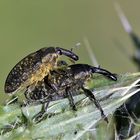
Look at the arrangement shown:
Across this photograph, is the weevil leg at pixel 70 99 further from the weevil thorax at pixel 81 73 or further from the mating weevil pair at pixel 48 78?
the weevil thorax at pixel 81 73

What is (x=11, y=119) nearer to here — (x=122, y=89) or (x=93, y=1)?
(x=122, y=89)

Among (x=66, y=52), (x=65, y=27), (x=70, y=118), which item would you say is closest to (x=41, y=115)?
(x=70, y=118)

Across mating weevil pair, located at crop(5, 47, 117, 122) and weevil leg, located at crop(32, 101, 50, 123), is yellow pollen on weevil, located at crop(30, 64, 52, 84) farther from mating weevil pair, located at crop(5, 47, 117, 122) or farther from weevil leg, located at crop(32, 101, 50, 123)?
weevil leg, located at crop(32, 101, 50, 123)

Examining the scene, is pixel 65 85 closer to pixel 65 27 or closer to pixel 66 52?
pixel 66 52

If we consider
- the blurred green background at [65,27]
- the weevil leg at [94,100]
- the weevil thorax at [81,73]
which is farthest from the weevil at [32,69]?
the blurred green background at [65,27]

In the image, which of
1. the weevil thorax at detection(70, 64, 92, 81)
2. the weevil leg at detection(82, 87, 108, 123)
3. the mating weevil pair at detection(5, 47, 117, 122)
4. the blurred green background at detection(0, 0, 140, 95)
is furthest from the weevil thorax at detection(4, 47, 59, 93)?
the blurred green background at detection(0, 0, 140, 95)
